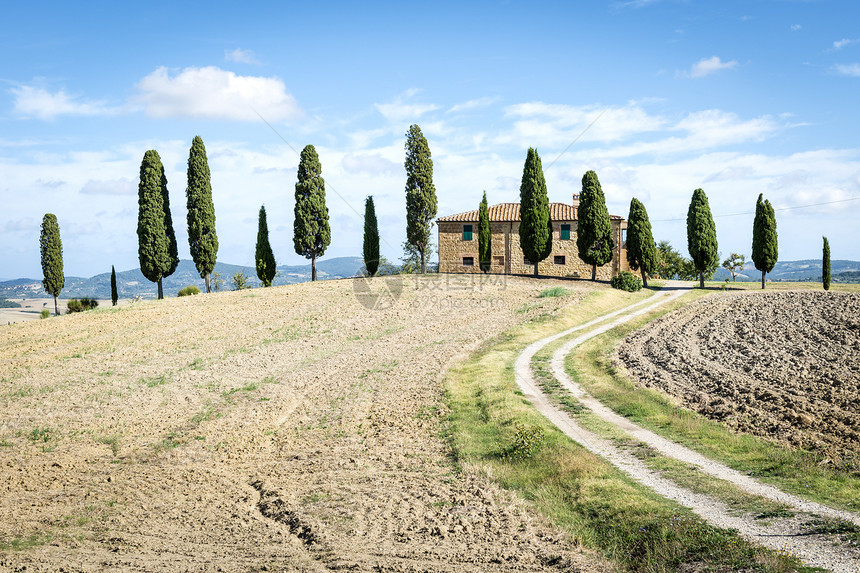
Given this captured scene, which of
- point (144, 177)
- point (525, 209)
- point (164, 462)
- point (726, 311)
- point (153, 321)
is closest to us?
point (164, 462)

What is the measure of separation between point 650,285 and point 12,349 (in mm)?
50814

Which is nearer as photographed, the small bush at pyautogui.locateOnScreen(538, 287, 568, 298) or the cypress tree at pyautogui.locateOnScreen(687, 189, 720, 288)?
the small bush at pyautogui.locateOnScreen(538, 287, 568, 298)

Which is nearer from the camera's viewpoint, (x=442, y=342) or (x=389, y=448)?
(x=389, y=448)

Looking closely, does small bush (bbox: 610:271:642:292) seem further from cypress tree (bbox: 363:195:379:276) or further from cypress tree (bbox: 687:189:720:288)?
cypress tree (bbox: 363:195:379:276)

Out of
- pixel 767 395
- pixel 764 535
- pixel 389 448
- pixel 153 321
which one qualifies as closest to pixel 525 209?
pixel 153 321

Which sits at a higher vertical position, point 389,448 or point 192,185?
point 192,185

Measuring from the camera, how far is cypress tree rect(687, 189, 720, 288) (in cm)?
5466

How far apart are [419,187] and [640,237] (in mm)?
21644

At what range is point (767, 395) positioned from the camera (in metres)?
17.8

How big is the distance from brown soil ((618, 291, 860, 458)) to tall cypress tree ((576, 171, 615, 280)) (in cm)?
1413

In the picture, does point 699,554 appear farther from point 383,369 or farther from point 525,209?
point 525,209

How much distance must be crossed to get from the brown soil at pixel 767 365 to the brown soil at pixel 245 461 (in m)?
7.97

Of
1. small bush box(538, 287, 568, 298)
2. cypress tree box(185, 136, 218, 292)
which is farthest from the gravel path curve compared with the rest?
cypress tree box(185, 136, 218, 292)

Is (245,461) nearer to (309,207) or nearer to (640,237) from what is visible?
(309,207)
